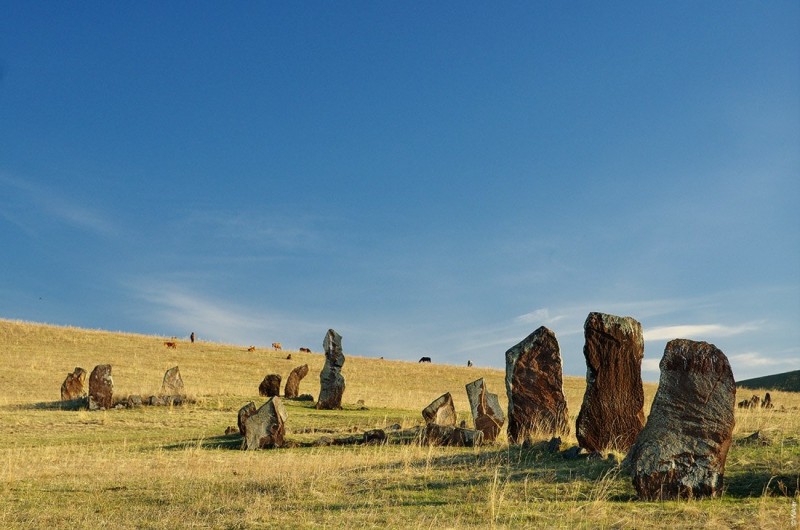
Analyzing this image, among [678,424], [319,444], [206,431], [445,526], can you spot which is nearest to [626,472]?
[678,424]

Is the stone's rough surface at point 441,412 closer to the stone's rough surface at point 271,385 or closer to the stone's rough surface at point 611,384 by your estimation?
the stone's rough surface at point 611,384

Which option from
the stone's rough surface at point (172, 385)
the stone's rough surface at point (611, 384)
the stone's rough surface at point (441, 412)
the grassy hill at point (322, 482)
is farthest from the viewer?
the stone's rough surface at point (172, 385)

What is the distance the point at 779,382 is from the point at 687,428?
6649cm

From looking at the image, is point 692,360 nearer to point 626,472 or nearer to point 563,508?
point 626,472

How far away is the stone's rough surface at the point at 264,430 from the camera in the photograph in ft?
62.1

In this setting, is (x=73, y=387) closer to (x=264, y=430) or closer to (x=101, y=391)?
(x=101, y=391)

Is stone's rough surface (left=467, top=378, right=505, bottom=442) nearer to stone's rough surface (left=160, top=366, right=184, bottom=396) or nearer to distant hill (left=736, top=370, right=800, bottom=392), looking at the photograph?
stone's rough surface (left=160, top=366, right=184, bottom=396)

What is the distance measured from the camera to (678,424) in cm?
1124

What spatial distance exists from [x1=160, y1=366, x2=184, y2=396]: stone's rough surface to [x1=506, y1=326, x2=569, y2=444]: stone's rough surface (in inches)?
655

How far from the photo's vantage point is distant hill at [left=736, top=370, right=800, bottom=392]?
6638 centimetres

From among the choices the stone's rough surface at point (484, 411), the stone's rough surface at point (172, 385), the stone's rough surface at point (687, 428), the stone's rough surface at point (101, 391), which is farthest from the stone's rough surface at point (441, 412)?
the stone's rough surface at point (101, 391)

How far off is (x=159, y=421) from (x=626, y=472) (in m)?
18.3

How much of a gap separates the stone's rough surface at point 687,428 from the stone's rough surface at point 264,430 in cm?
984

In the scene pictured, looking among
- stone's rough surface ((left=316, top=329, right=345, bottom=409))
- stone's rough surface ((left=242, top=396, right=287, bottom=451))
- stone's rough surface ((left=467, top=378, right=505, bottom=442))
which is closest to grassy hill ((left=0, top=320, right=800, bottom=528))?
stone's rough surface ((left=242, top=396, right=287, bottom=451))
